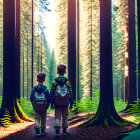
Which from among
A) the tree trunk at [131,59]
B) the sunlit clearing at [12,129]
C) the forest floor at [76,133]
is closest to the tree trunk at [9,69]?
the sunlit clearing at [12,129]

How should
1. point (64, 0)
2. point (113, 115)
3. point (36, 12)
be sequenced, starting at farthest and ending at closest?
point (36, 12)
point (64, 0)
point (113, 115)

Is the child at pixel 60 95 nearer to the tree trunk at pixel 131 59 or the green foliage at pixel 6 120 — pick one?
the green foliage at pixel 6 120

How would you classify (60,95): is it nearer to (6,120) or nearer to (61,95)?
(61,95)

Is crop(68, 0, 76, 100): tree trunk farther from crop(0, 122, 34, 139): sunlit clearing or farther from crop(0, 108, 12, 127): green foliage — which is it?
crop(0, 108, 12, 127): green foliage

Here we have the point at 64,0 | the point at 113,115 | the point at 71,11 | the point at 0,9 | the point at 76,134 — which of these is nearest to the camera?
the point at 76,134

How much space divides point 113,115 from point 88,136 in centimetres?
162

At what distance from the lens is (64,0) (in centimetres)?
1217

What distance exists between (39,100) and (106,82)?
270 cm

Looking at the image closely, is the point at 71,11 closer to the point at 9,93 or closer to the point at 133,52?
the point at 133,52

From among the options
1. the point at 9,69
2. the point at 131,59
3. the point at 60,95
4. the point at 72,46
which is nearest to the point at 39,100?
the point at 60,95

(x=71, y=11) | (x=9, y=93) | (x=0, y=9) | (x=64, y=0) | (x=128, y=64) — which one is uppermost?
(x=0, y=9)

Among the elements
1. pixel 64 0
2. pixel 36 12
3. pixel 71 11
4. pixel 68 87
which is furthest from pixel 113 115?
pixel 36 12

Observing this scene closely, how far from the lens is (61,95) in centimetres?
552

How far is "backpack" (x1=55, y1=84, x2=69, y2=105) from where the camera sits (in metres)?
5.52
